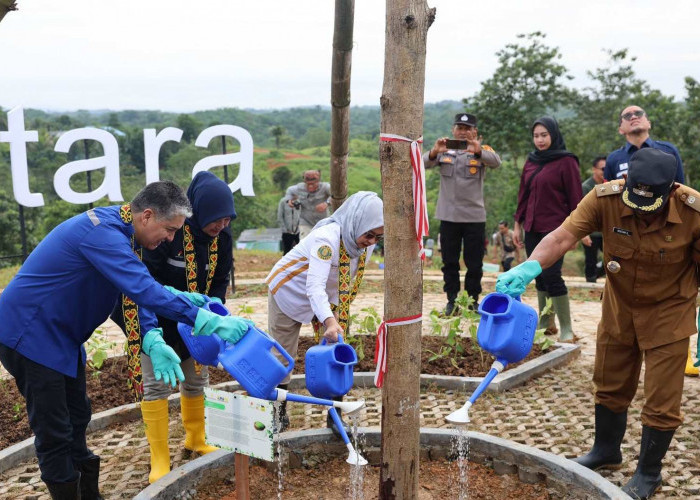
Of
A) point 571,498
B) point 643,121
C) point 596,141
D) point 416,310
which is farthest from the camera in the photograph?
point 596,141

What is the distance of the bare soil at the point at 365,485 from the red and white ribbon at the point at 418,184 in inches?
53.2

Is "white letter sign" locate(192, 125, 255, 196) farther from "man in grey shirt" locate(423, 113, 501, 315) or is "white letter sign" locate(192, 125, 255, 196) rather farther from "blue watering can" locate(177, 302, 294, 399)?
"blue watering can" locate(177, 302, 294, 399)

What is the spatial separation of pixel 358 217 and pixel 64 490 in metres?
A: 1.79

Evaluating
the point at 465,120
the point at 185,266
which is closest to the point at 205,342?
the point at 185,266

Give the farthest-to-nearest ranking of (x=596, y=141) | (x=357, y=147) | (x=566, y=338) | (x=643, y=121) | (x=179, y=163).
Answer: (x=357, y=147) < (x=179, y=163) < (x=596, y=141) < (x=566, y=338) < (x=643, y=121)

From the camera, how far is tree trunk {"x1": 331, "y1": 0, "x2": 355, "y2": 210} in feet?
12.6

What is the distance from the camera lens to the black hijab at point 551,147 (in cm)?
585

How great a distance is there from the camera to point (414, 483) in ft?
9.45

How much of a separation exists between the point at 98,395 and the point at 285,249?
5438 mm

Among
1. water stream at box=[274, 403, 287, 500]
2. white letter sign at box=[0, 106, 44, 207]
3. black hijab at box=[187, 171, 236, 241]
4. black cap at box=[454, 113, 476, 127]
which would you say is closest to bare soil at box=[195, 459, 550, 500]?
water stream at box=[274, 403, 287, 500]

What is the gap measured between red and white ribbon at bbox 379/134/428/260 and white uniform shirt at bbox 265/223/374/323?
0.84 m

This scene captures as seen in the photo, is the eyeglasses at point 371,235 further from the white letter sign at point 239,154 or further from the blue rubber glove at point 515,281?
the white letter sign at point 239,154

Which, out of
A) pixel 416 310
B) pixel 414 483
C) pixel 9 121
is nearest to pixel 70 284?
pixel 416 310

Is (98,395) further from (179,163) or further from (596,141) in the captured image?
(179,163)
